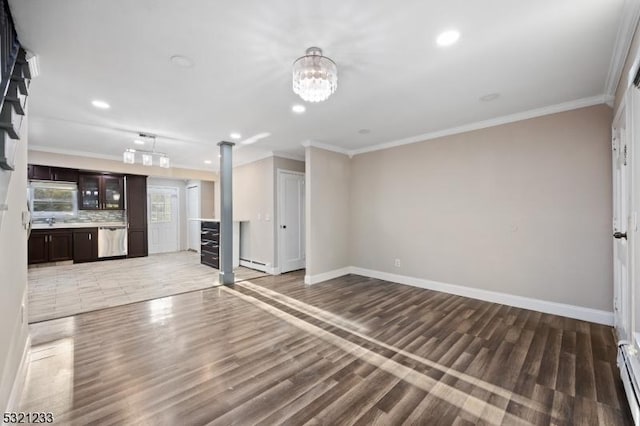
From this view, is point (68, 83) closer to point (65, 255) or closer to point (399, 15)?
point (399, 15)

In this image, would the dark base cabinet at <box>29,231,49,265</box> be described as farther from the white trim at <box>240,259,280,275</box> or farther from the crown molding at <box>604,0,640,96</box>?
the crown molding at <box>604,0,640,96</box>

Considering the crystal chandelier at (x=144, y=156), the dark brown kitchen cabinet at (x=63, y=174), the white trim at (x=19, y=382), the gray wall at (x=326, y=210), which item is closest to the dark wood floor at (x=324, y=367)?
the white trim at (x=19, y=382)

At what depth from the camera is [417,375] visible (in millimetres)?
2113

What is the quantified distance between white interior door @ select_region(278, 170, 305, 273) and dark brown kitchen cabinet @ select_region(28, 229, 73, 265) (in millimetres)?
5162

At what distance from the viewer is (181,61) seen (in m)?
2.30

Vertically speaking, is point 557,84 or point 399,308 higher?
point 557,84

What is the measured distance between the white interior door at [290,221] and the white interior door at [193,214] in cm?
445

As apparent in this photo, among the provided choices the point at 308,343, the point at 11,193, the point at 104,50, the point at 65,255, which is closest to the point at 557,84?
the point at 308,343

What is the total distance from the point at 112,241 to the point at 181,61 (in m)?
6.57

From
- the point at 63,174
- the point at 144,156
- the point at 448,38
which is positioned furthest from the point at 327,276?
the point at 63,174

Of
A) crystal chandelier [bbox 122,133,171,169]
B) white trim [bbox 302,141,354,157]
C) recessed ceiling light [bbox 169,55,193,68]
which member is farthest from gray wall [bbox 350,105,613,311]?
recessed ceiling light [bbox 169,55,193,68]

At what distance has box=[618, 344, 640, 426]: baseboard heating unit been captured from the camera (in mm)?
1530

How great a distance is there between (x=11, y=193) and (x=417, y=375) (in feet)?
10.5

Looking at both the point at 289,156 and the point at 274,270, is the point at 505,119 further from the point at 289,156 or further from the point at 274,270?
the point at 274,270
